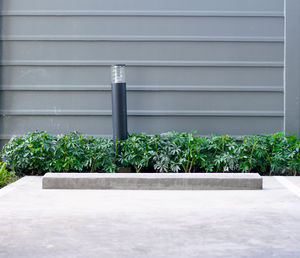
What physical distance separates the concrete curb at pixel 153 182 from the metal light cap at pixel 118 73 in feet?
4.87

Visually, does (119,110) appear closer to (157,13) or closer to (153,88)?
(153,88)

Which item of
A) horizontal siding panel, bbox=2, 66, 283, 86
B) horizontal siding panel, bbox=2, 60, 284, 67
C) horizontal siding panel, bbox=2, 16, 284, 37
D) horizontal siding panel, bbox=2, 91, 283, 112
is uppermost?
horizontal siding panel, bbox=2, 16, 284, 37

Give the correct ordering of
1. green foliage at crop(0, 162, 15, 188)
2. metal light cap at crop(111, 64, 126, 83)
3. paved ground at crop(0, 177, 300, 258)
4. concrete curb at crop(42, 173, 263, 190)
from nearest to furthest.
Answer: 1. paved ground at crop(0, 177, 300, 258)
2. concrete curb at crop(42, 173, 263, 190)
3. green foliage at crop(0, 162, 15, 188)
4. metal light cap at crop(111, 64, 126, 83)

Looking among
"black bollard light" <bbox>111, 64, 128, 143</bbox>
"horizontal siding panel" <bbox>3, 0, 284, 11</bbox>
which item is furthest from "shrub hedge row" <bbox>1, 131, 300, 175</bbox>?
"horizontal siding panel" <bbox>3, 0, 284, 11</bbox>

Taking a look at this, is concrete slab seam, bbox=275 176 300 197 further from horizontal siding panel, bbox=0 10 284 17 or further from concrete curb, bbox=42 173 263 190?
horizontal siding panel, bbox=0 10 284 17

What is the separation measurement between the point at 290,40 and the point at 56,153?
12.1ft

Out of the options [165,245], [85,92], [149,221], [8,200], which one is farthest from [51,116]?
[165,245]

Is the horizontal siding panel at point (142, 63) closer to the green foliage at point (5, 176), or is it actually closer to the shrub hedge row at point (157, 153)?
the shrub hedge row at point (157, 153)

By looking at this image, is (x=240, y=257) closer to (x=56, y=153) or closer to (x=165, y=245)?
(x=165, y=245)

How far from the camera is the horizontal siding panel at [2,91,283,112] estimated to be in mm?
7301

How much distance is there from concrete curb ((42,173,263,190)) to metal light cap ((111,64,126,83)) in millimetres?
Result: 1483

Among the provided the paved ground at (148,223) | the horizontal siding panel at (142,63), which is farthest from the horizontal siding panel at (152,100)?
the paved ground at (148,223)

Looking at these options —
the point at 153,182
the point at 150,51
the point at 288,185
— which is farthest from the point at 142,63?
the point at 288,185

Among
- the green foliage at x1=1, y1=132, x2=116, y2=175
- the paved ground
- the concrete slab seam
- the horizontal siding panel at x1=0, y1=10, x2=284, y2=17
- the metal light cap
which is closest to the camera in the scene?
the paved ground
